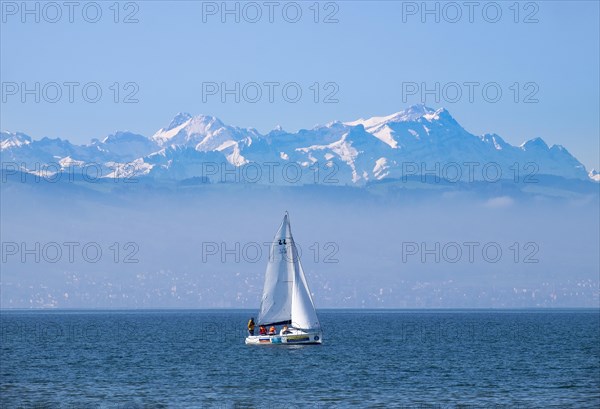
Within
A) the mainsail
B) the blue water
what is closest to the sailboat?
the mainsail

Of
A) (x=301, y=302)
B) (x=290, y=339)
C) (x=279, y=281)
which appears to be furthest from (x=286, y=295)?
(x=290, y=339)

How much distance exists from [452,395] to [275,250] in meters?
46.5

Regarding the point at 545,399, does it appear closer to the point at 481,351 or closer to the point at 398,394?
the point at 398,394

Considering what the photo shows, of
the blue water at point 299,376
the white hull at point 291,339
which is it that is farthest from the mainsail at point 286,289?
the blue water at point 299,376

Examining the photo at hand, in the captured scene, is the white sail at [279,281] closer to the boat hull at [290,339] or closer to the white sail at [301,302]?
the white sail at [301,302]

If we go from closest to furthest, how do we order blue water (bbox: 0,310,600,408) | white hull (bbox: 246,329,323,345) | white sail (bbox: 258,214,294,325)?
blue water (bbox: 0,310,600,408) → white sail (bbox: 258,214,294,325) → white hull (bbox: 246,329,323,345)

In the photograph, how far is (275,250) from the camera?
385 feet

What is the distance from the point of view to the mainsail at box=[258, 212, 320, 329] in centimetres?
11694

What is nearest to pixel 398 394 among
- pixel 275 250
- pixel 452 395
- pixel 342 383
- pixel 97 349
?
pixel 452 395

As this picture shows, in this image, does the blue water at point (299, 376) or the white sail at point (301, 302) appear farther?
the white sail at point (301, 302)

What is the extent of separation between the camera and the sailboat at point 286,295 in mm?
116938

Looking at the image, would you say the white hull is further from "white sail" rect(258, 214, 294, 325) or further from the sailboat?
"white sail" rect(258, 214, 294, 325)

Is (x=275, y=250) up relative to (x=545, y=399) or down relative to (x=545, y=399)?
up

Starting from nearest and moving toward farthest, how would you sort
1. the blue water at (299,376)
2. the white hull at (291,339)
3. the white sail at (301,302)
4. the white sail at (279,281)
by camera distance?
1. the blue water at (299,376)
2. the white sail at (301,302)
3. the white sail at (279,281)
4. the white hull at (291,339)
